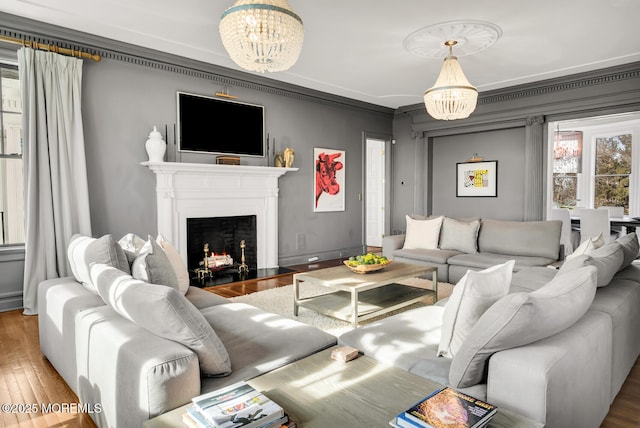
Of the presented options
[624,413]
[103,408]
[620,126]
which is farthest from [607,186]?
[103,408]

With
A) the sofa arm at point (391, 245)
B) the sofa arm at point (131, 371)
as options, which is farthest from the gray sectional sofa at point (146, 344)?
the sofa arm at point (391, 245)

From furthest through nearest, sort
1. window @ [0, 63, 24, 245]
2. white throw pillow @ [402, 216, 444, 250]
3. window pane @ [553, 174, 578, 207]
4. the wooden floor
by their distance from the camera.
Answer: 1. window pane @ [553, 174, 578, 207]
2. white throw pillow @ [402, 216, 444, 250]
3. window @ [0, 63, 24, 245]
4. the wooden floor

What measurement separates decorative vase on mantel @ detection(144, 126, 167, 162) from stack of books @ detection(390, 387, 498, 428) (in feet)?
13.4

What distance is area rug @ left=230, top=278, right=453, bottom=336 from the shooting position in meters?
3.34

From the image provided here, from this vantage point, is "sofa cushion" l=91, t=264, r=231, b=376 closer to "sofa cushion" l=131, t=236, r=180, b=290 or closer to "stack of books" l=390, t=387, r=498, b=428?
"sofa cushion" l=131, t=236, r=180, b=290

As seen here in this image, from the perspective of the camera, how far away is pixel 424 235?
5266 millimetres

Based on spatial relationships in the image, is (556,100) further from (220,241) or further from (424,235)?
(220,241)

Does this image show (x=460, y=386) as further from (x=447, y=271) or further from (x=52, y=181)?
(x=52, y=181)

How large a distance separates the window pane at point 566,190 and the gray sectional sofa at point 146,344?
8.45 m

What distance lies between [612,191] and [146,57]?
866 cm

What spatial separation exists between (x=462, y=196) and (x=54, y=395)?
6.38 metres

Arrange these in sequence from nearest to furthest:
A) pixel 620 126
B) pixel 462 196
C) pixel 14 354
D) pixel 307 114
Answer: pixel 14 354
pixel 307 114
pixel 462 196
pixel 620 126

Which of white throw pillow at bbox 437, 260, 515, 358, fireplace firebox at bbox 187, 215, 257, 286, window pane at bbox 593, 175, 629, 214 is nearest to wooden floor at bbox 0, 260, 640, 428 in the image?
white throw pillow at bbox 437, 260, 515, 358

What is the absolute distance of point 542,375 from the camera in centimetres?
134
